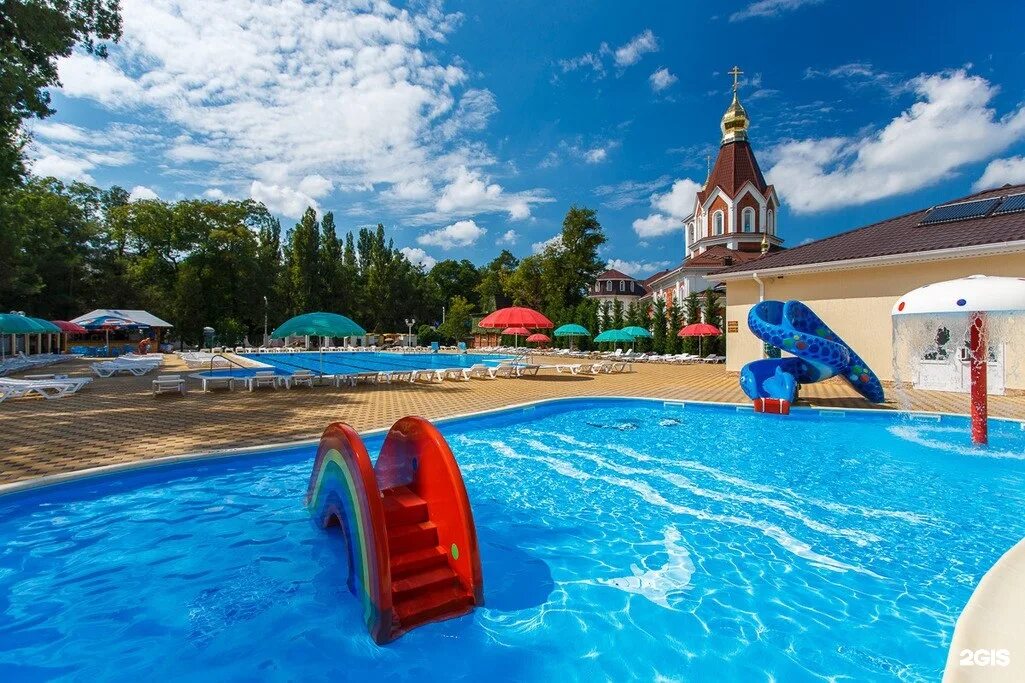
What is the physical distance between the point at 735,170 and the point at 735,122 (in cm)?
449

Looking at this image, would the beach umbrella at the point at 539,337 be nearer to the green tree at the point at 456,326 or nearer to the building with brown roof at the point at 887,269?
the building with brown roof at the point at 887,269

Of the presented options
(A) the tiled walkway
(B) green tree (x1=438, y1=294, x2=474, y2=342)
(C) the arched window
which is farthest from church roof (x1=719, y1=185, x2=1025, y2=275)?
(B) green tree (x1=438, y1=294, x2=474, y2=342)

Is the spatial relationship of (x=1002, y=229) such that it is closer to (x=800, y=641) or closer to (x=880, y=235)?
(x=880, y=235)

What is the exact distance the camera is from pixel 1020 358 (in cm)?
1340

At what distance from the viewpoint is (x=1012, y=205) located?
594 inches

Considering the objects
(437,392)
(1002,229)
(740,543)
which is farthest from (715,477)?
(1002,229)

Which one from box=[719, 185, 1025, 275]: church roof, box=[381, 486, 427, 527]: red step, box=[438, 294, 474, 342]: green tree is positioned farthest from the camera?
box=[438, 294, 474, 342]: green tree

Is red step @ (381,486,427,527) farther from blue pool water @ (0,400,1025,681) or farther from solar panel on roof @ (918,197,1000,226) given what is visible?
solar panel on roof @ (918,197,1000,226)

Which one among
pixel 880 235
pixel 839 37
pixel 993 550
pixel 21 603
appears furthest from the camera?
pixel 839 37

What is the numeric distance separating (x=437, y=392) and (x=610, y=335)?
15.8 meters

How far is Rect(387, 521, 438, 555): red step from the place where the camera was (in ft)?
12.2

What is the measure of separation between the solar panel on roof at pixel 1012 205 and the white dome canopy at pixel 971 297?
37.3 feet

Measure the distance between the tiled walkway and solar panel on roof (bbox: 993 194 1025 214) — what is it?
604cm

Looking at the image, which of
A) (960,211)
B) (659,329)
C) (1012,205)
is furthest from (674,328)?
(1012,205)
